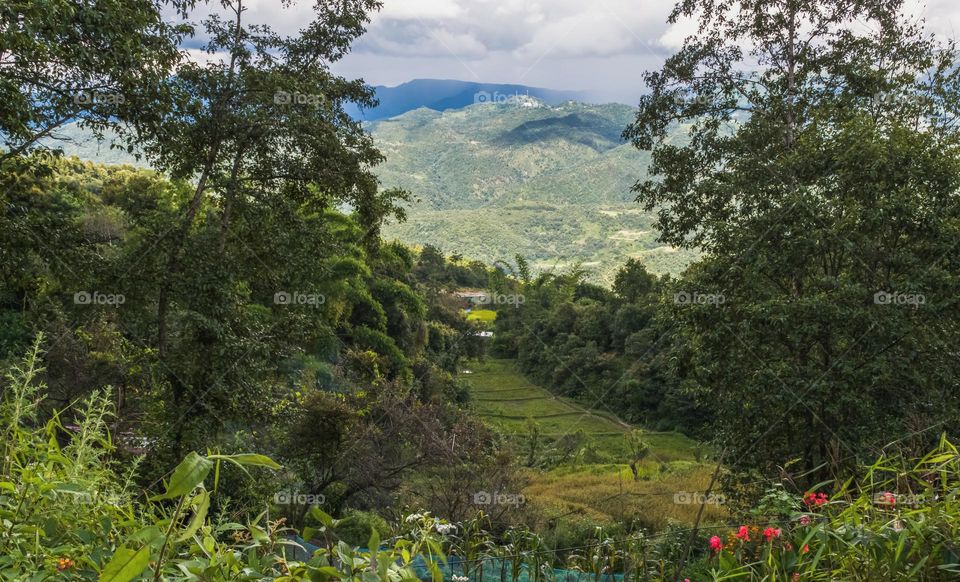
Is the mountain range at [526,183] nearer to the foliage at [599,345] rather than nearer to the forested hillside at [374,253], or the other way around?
the foliage at [599,345]

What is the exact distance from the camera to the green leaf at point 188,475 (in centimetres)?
69

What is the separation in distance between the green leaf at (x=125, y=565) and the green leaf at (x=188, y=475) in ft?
0.25

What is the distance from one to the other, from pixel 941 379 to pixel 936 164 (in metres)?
2.42

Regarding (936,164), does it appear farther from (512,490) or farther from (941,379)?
(512,490)

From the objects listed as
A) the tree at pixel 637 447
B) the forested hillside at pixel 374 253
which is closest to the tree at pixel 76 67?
the forested hillside at pixel 374 253

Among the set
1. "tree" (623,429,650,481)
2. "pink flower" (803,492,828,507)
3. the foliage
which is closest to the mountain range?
the foliage

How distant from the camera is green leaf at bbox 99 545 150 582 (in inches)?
27.8

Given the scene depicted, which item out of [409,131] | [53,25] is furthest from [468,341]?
[409,131]

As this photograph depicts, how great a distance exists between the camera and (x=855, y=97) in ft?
32.2

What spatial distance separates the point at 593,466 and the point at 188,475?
75.9 feet

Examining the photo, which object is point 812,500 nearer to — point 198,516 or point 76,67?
point 198,516

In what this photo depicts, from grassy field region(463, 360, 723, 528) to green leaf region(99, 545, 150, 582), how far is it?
2.85m

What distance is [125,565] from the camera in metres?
0.72

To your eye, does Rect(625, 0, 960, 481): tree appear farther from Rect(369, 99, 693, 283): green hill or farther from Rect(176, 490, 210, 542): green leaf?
Rect(369, 99, 693, 283): green hill
